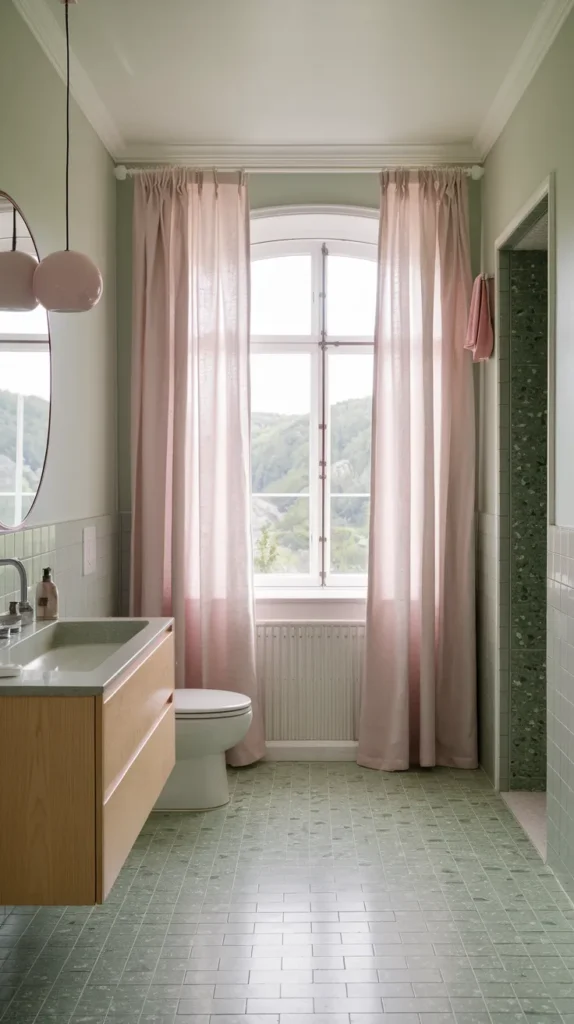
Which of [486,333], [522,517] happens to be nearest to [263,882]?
[522,517]

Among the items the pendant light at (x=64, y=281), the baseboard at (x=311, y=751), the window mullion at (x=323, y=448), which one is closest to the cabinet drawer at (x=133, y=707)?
the pendant light at (x=64, y=281)

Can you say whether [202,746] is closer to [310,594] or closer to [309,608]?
[309,608]

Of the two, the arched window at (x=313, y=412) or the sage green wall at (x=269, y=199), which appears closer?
the sage green wall at (x=269, y=199)

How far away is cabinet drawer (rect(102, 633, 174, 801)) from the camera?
2.16 meters

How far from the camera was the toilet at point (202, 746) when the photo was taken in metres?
3.61

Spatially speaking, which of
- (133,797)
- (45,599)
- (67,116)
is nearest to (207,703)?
(45,599)

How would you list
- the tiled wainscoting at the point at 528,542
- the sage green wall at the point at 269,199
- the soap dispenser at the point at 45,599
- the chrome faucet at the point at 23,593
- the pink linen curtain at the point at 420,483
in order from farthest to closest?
the sage green wall at the point at 269,199 → the pink linen curtain at the point at 420,483 → the tiled wainscoting at the point at 528,542 → the soap dispenser at the point at 45,599 → the chrome faucet at the point at 23,593

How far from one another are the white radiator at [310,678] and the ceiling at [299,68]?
2.30 m

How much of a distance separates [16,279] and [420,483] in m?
2.17

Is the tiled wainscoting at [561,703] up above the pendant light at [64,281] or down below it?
below

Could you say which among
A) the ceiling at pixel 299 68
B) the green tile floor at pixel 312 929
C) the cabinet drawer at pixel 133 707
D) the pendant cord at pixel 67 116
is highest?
the ceiling at pixel 299 68

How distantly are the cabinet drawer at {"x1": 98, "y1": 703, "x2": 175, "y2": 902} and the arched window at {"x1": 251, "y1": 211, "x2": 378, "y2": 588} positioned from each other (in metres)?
1.74

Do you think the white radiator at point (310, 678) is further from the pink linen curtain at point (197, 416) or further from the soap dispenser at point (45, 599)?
the soap dispenser at point (45, 599)

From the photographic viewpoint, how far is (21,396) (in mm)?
2961
